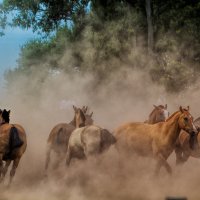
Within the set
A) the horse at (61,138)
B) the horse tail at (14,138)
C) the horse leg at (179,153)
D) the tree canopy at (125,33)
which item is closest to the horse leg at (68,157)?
the horse at (61,138)

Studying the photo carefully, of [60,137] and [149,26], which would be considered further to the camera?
[149,26]

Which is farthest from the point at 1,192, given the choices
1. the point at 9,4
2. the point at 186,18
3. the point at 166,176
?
the point at 9,4

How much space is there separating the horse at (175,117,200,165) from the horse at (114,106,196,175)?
0.82m

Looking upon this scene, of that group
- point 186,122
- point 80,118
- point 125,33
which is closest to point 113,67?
point 125,33

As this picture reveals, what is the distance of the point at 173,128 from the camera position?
16.0 m

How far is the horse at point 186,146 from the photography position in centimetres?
1675

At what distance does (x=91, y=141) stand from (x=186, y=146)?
2.89m

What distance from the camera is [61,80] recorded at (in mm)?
47594

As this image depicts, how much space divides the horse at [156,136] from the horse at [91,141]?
2.37 ft

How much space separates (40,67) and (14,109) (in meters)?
4.89

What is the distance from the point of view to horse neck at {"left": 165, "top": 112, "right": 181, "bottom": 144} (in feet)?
52.2

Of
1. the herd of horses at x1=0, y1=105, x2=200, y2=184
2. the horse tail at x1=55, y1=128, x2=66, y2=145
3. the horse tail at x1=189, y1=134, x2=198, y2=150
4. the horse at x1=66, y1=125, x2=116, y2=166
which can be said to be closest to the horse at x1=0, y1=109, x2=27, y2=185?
the herd of horses at x1=0, y1=105, x2=200, y2=184

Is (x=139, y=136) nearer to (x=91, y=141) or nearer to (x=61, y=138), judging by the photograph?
(x=91, y=141)

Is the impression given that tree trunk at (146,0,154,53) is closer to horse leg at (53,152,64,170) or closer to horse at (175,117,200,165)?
horse leg at (53,152,64,170)
